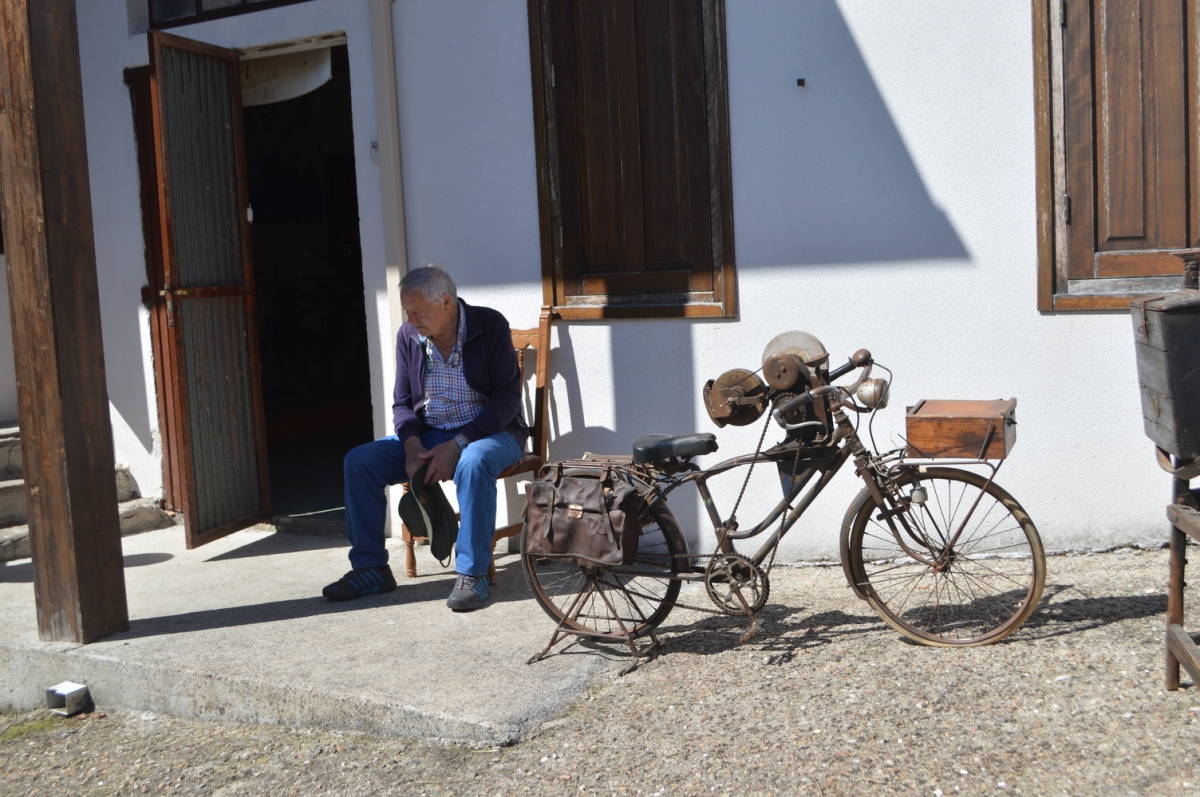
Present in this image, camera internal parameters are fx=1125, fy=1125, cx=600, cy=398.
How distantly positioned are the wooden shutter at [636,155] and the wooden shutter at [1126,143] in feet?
4.85

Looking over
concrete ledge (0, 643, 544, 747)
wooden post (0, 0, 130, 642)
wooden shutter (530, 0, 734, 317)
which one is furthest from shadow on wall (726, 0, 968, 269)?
wooden post (0, 0, 130, 642)

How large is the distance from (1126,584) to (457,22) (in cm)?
398

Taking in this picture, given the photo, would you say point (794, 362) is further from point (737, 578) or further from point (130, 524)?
point (130, 524)

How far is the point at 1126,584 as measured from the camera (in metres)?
4.52

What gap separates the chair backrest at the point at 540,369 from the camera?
5441 mm

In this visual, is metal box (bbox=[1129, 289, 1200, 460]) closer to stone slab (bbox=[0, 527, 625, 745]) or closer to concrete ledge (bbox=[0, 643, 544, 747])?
stone slab (bbox=[0, 527, 625, 745])

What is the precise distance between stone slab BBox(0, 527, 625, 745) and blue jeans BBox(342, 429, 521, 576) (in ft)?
0.75

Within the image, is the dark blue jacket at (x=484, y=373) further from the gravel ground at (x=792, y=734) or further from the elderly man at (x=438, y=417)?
the gravel ground at (x=792, y=734)

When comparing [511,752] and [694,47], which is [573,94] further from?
[511,752]

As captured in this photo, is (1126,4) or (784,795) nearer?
(784,795)

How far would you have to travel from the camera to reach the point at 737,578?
418 cm

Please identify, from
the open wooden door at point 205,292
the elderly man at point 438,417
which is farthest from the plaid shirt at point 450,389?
the open wooden door at point 205,292

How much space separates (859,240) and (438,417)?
204 centimetres

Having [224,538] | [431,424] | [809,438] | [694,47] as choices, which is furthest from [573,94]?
[224,538]
